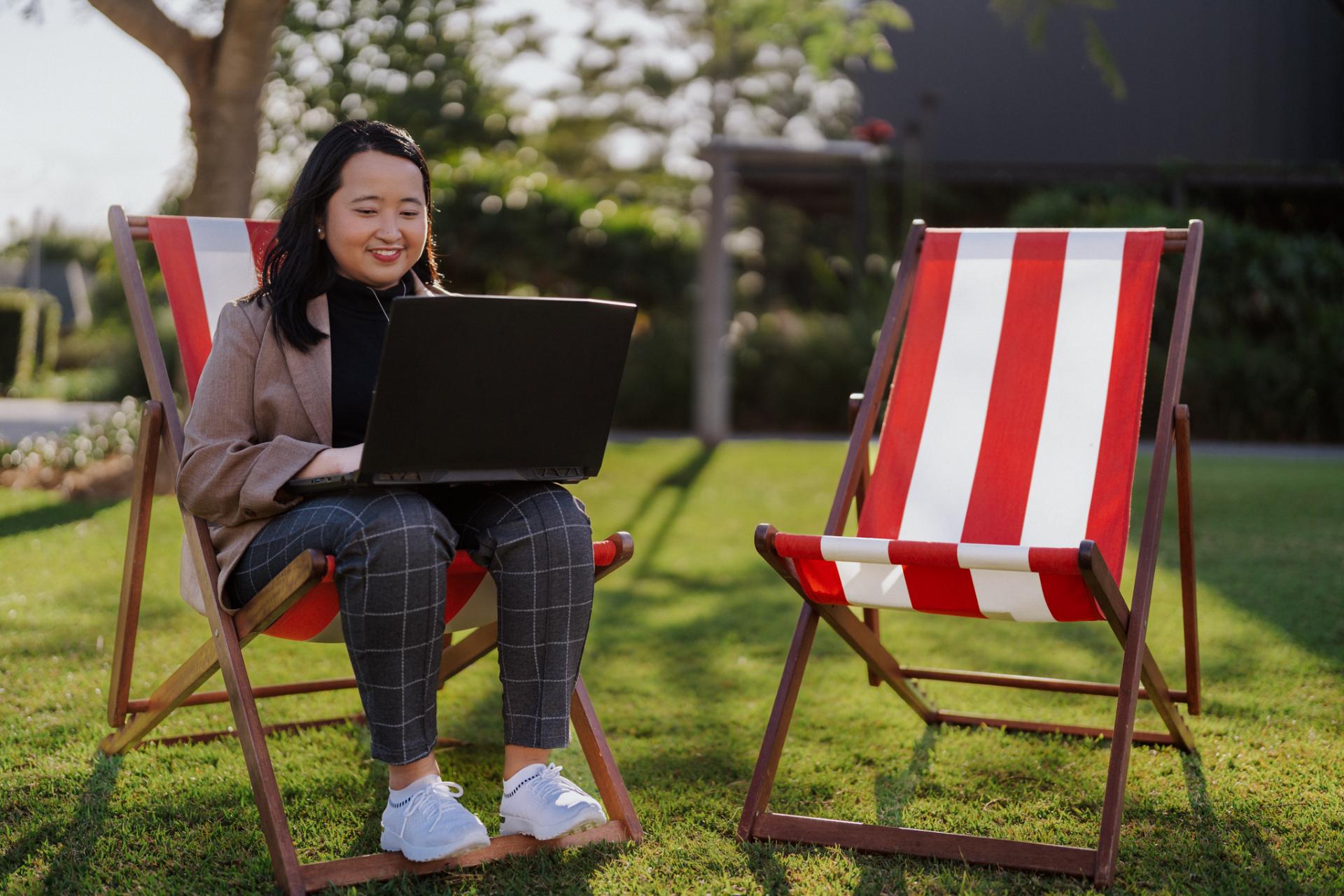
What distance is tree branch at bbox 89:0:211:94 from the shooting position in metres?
5.38

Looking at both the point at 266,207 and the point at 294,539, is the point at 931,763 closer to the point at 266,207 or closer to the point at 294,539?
the point at 294,539

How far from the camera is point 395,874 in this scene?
200cm

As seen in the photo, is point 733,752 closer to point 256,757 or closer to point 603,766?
point 603,766

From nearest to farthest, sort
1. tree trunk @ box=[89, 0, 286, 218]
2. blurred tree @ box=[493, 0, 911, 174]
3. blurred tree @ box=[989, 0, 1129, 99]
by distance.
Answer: tree trunk @ box=[89, 0, 286, 218]
blurred tree @ box=[989, 0, 1129, 99]
blurred tree @ box=[493, 0, 911, 174]

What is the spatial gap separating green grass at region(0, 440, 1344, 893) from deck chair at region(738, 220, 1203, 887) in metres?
0.14

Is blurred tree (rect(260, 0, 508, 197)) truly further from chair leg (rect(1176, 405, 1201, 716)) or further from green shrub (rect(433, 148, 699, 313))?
chair leg (rect(1176, 405, 1201, 716))

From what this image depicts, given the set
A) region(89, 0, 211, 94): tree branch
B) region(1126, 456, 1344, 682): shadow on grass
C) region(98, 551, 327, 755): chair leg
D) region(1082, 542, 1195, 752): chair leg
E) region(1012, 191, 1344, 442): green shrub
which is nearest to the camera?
region(98, 551, 327, 755): chair leg

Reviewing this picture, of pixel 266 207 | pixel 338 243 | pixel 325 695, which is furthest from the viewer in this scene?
pixel 266 207

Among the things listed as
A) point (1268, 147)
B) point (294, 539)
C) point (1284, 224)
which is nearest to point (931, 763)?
point (294, 539)

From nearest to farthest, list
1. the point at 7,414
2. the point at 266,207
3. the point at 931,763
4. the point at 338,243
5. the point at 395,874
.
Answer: the point at 395,874 < the point at 338,243 < the point at 931,763 < the point at 7,414 < the point at 266,207

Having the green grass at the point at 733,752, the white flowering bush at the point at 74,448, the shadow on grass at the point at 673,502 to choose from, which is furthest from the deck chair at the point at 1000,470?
the white flowering bush at the point at 74,448

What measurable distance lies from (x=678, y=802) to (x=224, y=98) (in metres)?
4.43

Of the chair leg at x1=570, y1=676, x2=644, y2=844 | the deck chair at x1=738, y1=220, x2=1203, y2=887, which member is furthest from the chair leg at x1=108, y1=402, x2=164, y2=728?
the deck chair at x1=738, y1=220, x2=1203, y2=887

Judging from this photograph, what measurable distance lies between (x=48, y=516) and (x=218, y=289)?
320 centimetres
